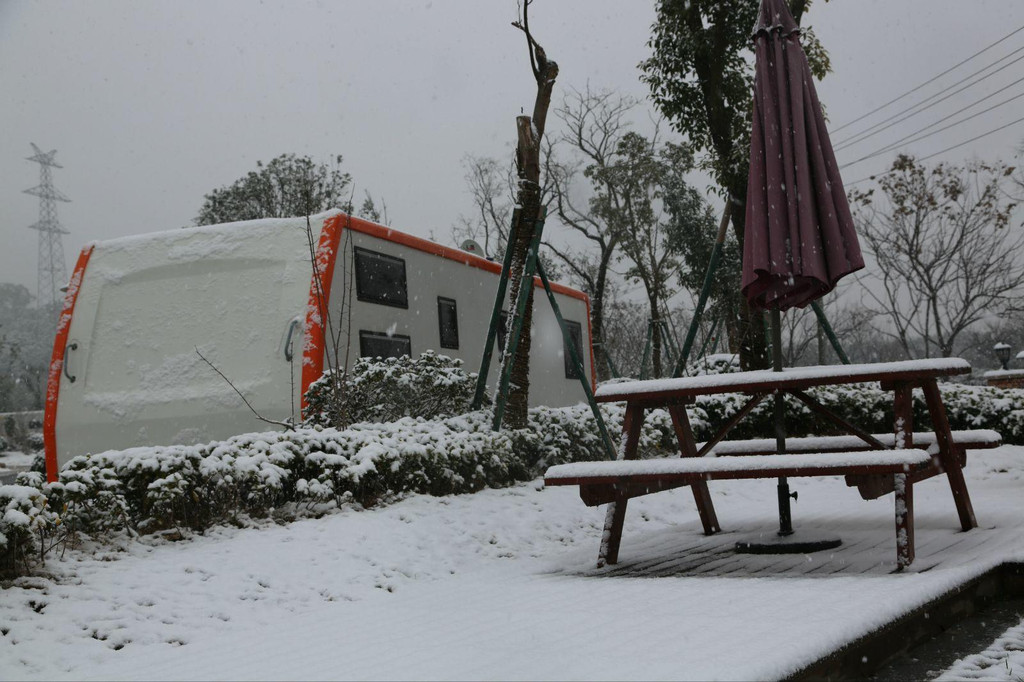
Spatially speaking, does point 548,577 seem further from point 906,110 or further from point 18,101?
point 18,101

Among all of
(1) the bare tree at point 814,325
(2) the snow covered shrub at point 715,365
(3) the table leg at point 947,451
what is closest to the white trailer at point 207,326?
(3) the table leg at point 947,451

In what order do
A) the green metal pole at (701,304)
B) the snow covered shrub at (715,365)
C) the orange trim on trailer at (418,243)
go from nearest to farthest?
the orange trim on trailer at (418,243)
the green metal pole at (701,304)
the snow covered shrub at (715,365)

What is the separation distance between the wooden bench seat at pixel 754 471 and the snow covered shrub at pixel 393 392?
272 centimetres

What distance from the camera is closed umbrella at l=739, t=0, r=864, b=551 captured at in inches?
171

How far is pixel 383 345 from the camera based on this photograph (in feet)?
24.8

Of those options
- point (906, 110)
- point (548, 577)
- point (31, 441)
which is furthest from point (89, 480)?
point (31, 441)

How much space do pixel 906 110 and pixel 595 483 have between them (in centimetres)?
1926

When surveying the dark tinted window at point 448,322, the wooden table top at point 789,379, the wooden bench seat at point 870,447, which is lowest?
the wooden bench seat at point 870,447

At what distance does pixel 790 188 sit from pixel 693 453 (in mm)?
1494

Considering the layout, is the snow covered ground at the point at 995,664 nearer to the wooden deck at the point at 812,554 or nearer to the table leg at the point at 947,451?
the wooden deck at the point at 812,554

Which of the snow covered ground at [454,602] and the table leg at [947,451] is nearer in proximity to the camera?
the snow covered ground at [454,602]

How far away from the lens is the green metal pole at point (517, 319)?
7.08m

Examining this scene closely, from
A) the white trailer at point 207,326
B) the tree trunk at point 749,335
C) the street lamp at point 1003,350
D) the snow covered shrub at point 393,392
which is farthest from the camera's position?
the street lamp at point 1003,350

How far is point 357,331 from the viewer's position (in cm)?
727
